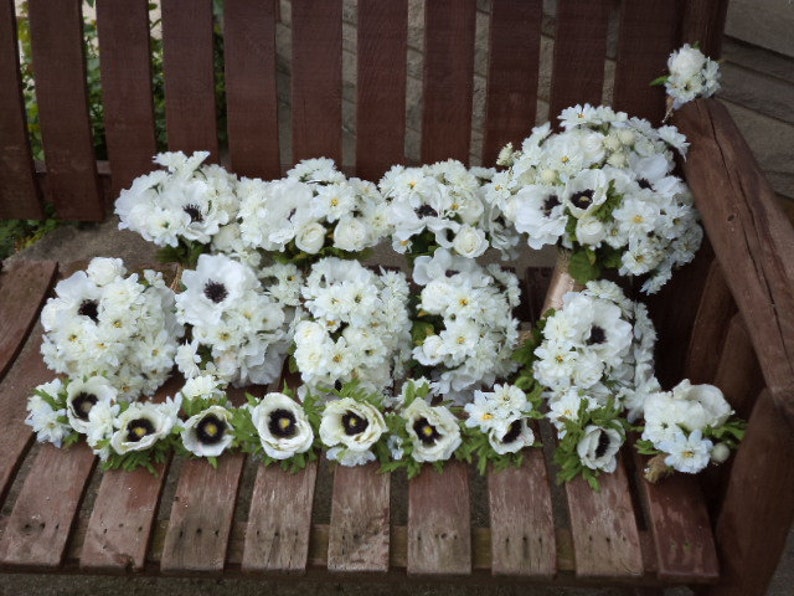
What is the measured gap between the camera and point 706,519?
5.35 feet

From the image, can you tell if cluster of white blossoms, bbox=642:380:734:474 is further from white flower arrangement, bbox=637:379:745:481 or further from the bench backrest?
the bench backrest

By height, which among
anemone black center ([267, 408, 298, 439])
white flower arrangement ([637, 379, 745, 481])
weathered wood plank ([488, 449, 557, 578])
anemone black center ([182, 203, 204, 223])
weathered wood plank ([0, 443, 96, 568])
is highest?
anemone black center ([182, 203, 204, 223])

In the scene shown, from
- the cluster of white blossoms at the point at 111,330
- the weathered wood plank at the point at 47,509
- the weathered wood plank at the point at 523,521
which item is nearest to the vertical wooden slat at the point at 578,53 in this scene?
the weathered wood plank at the point at 523,521

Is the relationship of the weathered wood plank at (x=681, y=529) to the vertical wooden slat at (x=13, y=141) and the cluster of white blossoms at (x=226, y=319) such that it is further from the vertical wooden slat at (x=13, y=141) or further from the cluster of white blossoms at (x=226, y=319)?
the vertical wooden slat at (x=13, y=141)

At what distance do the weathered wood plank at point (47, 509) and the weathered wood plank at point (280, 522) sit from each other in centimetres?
30

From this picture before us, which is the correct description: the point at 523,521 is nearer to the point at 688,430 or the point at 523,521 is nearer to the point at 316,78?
the point at 688,430

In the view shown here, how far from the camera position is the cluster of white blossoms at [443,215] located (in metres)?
1.92

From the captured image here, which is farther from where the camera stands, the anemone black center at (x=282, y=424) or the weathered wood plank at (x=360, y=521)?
the anemone black center at (x=282, y=424)

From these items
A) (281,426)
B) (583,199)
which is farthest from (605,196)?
(281,426)

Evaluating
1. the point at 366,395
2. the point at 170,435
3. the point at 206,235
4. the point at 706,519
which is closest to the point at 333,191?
the point at 206,235

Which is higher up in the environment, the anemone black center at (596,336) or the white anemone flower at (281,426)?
the anemone black center at (596,336)

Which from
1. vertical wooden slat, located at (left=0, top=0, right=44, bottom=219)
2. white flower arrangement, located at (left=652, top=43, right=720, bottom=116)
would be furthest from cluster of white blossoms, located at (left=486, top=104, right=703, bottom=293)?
vertical wooden slat, located at (left=0, top=0, right=44, bottom=219)

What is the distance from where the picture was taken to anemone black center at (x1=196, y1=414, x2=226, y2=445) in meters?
1.74

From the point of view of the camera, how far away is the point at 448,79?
6.90 feet
